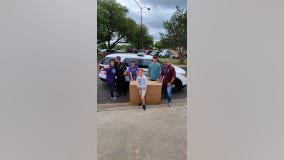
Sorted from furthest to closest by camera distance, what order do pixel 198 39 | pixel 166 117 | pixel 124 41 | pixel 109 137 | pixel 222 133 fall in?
pixel 124 41
pixel 166 117
pixel 109 137
pixel 198 39
pixel 222 133

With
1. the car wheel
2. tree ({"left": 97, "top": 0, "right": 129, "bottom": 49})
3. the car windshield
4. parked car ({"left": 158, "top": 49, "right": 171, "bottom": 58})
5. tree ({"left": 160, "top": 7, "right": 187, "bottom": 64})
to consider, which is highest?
tree ({"left": 97, "top": 0, "right": 129, "bottom": 49})

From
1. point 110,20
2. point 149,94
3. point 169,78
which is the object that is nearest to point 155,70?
point 169,78

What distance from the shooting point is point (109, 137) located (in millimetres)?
4766

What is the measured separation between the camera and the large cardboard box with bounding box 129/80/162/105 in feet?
24.5

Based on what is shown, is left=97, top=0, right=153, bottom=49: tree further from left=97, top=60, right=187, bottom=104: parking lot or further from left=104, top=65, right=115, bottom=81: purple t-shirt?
left=104, top=65, right=115, bottom=81: purple t-shirt

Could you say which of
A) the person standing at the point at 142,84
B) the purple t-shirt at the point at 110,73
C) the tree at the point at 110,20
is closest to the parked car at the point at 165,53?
the tree at the point at 110,20

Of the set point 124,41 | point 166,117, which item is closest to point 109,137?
point 166,117

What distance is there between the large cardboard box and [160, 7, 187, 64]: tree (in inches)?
582

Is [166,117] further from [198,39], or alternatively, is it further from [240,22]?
[240,22]

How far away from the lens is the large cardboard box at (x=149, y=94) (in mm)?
7453

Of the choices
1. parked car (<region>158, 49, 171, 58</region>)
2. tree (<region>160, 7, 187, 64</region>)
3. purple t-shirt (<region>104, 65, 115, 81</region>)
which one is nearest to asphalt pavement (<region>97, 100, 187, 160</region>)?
purple t-shirt (<region>104, 65, 115, 81</region>)

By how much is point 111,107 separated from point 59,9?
17.4ft

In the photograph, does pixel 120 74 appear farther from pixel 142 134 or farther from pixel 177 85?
pixel 142 134

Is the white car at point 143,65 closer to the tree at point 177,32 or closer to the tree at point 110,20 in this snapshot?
the tree at point 177,32
